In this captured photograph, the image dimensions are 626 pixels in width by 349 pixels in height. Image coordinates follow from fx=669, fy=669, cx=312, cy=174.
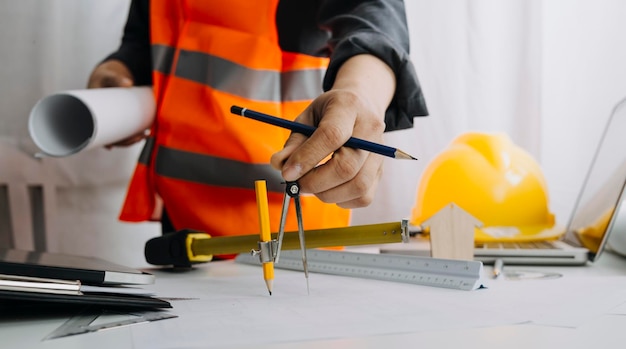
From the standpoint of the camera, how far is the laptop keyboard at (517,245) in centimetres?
102

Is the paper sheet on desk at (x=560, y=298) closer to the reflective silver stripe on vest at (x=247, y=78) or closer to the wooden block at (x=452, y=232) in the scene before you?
the wooden block at (x=452, y=232)

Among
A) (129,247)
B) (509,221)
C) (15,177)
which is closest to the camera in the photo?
(509,221)

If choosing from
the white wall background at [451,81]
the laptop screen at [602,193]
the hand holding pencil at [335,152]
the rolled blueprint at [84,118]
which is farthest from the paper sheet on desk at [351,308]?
the white wall background at [451,81]

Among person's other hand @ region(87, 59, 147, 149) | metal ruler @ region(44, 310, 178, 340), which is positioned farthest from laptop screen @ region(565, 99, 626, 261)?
person's other hand @ region(87, 59, 147, 149)

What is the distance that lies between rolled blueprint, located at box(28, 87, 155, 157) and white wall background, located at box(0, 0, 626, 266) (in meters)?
0.54

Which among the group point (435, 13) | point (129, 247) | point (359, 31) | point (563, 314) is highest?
point (435, 13)

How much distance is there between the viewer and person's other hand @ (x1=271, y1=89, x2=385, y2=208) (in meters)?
0.66

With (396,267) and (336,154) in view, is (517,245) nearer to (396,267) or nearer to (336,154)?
(396,267)

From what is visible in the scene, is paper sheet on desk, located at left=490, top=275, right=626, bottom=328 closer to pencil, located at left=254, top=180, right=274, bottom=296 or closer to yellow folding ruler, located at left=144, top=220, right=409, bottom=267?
yellow folding ruler, located at left=144, top=220, right=409, bottom=267

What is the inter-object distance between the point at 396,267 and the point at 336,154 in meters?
0.19

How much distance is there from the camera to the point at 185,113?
1116 millimetres

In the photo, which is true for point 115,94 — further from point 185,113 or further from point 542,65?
point 542,65

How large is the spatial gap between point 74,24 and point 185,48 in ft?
1.97

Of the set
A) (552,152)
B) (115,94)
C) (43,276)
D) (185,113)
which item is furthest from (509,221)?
(43,276)
